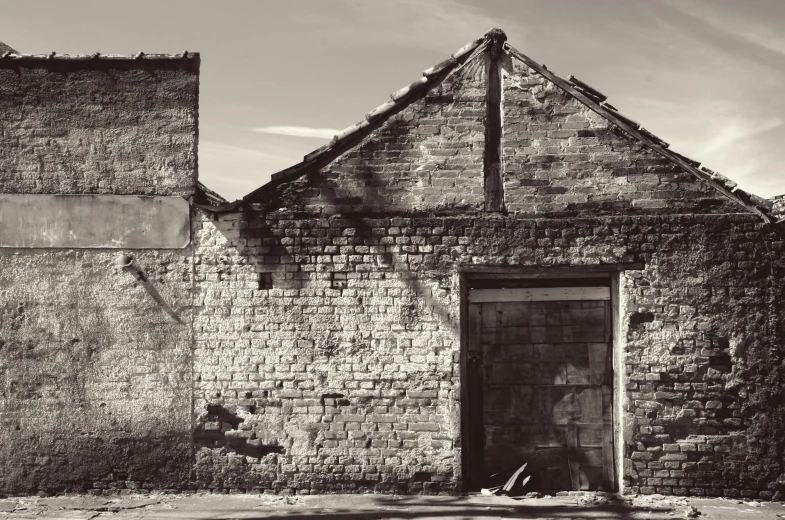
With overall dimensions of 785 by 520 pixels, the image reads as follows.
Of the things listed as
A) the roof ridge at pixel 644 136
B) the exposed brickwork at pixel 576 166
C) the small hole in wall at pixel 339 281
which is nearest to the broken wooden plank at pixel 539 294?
the exposed brickwork at pixel 576 166

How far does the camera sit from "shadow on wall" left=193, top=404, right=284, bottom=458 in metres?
6.47

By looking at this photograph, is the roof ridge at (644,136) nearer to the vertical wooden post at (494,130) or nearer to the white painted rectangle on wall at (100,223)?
the vertical wooden post at (494,130)

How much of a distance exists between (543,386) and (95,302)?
4402 millimetres

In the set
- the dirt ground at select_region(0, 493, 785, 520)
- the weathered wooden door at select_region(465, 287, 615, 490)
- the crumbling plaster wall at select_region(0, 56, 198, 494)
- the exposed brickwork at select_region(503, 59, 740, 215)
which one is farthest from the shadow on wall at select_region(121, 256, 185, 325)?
the exposed brickwork at select_region(503, 59, 740, 215)

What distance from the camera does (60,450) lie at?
21.6ft

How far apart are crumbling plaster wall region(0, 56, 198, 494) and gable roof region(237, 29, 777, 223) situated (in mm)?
1151

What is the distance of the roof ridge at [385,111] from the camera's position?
6508 millimetres

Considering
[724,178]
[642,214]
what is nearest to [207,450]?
[642,214]

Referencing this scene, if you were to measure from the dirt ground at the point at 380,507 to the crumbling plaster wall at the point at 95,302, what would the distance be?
1.12 feet

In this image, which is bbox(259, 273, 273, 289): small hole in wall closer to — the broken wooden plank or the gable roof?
the gable roof

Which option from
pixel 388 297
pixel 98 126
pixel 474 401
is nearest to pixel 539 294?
pixel 474 401

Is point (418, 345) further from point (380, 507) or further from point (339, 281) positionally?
point (380, 507)

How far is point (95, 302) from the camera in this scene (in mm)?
6672

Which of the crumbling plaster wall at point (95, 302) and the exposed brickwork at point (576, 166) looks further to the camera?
the crumbling plaster wall at point (95, 302)
